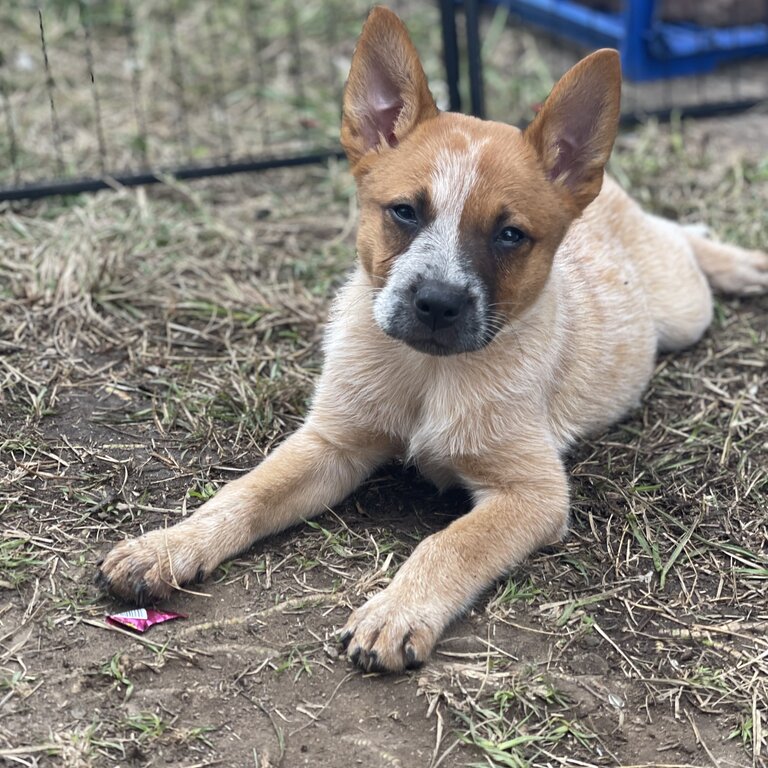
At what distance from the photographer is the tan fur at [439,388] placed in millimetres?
3908

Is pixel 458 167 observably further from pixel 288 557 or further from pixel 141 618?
pixel 141 618

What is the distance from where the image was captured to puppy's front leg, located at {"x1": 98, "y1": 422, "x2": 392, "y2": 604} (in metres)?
3.84

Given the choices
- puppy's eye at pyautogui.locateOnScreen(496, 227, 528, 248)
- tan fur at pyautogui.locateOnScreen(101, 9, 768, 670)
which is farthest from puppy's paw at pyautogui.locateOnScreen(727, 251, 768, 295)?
puppy's eye at pyautogui.locateOnScreen(496, 227, 528, 248)

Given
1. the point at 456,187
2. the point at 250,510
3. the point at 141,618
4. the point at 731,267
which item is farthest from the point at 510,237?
the point at 731,267

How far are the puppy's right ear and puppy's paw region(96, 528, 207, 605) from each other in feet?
5.42

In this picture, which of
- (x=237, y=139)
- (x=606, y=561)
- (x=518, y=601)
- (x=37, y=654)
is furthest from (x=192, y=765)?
(x=237, y=139)

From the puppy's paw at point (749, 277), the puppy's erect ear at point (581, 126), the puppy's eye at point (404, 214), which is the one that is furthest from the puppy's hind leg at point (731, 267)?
the puppy's eye at point (404, 214)

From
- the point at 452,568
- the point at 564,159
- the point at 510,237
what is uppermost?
the point at 564,159

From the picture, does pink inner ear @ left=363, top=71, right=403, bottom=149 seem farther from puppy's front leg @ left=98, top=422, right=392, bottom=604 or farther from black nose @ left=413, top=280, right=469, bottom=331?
puppy's front leg @ left=98, top=422, right=392, bottom=604

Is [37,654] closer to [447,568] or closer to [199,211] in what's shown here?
[447,568]

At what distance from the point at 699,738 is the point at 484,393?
1.54 m

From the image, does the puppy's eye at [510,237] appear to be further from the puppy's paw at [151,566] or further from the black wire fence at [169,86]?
the black wire fence at [169,86]

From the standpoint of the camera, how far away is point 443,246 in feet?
13.1

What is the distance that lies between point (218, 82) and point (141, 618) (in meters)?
5.86
